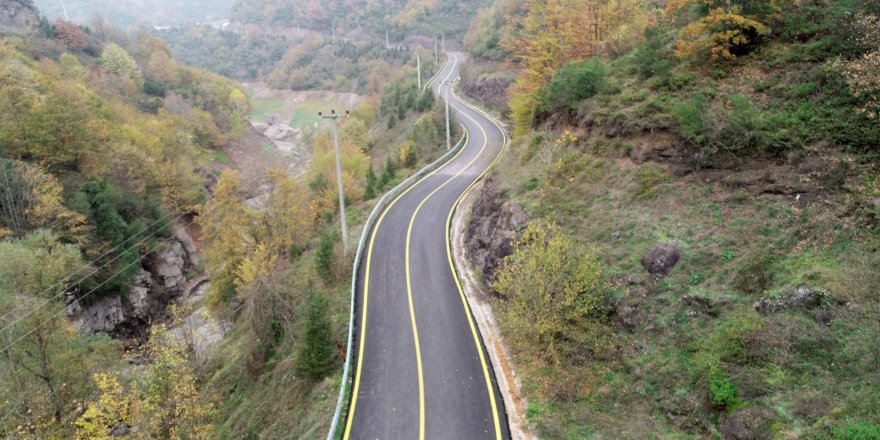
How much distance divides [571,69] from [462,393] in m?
20.1

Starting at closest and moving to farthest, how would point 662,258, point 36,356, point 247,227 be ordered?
point 662,258 → point 36,356 → point 247,227

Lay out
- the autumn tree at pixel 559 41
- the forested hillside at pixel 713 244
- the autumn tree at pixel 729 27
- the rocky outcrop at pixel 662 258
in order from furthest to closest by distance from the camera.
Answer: the autumn tree at pixel 559 41
the autumn tree at pixel 729 27
the rocky outcrop at pixel 662 258
the forested hillside at pixel 713 244

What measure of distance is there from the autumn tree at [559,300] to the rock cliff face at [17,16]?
9221 centimetres

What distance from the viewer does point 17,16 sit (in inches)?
2916

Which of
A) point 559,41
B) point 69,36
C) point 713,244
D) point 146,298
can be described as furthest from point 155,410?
point 69,36

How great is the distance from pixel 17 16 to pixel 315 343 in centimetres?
9589

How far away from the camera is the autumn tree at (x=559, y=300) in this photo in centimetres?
1485

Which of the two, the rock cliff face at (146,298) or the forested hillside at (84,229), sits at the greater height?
the forested hillside at (84,229)

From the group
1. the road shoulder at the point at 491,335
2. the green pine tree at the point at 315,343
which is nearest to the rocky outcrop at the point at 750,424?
the road shoulder at the point at 491,335

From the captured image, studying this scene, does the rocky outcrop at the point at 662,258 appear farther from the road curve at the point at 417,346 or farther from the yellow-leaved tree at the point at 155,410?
the yellow-leaved tree at the point at 155,410

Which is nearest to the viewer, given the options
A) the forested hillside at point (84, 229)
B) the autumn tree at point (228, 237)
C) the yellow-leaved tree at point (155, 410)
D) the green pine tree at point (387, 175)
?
the yellow-leaved tree at point (155, 410)

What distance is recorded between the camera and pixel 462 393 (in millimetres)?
15797

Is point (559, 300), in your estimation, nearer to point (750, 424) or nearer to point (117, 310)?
point (750, 424)

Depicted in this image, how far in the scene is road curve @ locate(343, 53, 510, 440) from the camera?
14.7m
